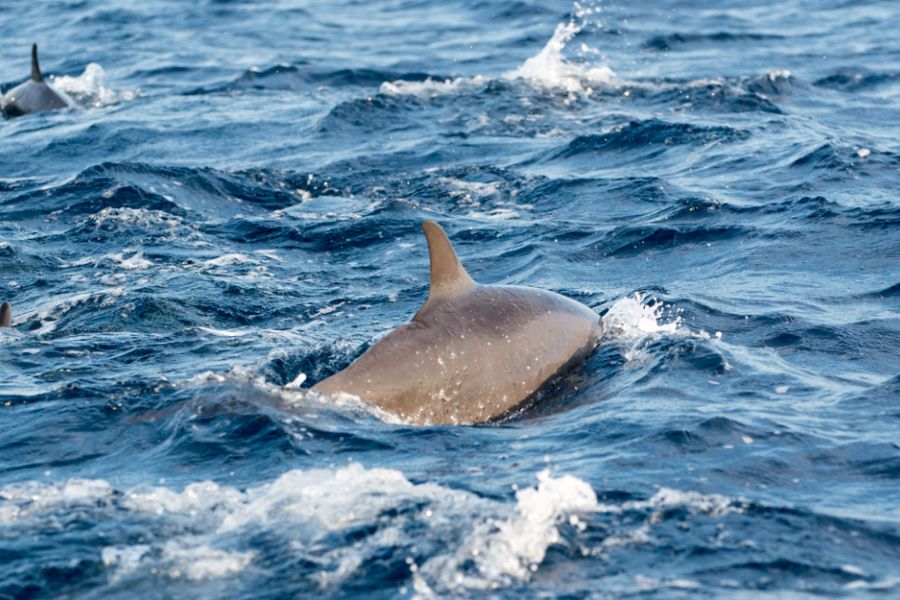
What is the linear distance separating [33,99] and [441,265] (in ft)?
54.3

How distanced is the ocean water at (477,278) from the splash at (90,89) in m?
0.14

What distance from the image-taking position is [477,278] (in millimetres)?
A: 16016

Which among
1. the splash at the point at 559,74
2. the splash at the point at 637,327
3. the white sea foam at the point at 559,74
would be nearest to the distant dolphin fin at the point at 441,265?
the splash at the point at 637,327

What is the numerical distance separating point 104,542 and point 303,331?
17.3 feet

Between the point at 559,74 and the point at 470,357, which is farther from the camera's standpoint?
the point at 559,74

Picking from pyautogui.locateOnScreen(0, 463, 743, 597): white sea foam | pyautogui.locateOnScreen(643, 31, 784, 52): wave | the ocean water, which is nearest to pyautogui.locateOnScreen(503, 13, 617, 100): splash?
the ocean water

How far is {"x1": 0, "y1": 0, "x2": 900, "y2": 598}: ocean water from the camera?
862cm

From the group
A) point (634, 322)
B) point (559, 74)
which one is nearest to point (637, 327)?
point (634, 322)

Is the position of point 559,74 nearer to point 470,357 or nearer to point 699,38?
point 699,38

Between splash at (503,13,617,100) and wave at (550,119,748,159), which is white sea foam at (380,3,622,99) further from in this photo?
wave at (550,119,748,159)

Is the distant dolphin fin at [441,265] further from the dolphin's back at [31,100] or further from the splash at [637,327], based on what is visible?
the dolphin's back at [31,100]

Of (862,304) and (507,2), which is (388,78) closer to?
(507,2)

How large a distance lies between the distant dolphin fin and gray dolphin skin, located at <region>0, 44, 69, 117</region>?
1621 centimetres

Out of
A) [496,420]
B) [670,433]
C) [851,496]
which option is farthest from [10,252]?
[851,496]
